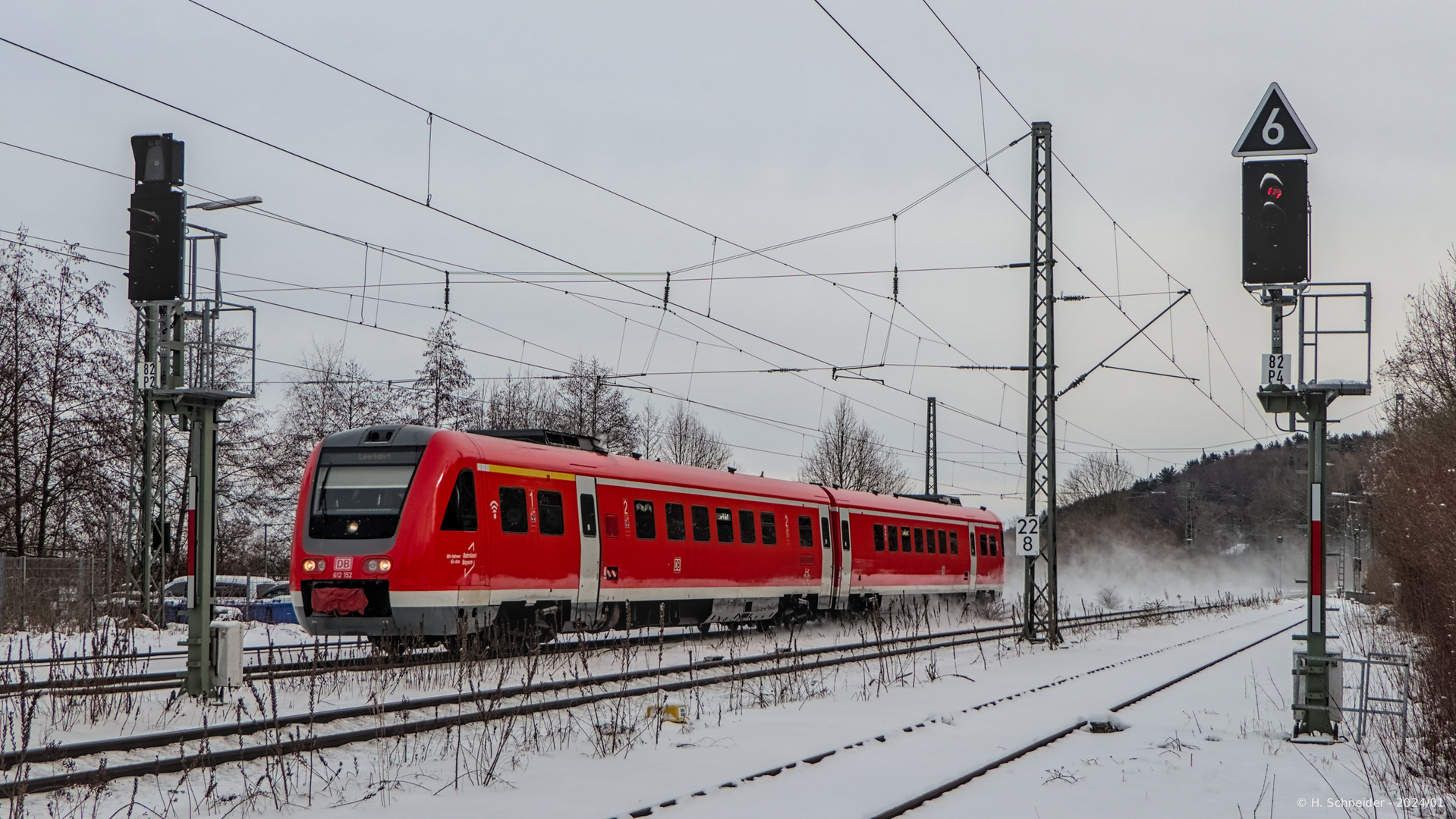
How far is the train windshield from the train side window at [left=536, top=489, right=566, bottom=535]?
7.39 feet

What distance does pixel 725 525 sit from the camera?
75.9ft

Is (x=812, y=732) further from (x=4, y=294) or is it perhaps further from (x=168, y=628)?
(x=4, y=294)

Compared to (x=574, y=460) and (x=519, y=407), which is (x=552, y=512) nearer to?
(x=574, y=460)

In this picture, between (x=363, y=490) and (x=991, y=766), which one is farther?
(x=363, y=490)

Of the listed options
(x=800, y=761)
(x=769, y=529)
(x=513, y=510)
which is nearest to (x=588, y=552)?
(x=513, y=510)

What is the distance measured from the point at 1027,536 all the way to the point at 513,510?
1092 centimetres

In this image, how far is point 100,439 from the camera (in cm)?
2994

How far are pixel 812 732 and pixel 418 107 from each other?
34.1 ft

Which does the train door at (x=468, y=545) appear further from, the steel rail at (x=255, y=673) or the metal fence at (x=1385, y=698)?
the metal fence at (x=1385, y=698)

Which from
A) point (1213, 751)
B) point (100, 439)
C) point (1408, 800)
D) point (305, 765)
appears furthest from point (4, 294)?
point (1408, 800)

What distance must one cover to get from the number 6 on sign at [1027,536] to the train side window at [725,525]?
5.37 m

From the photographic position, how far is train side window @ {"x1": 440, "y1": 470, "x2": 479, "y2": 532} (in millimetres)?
16594

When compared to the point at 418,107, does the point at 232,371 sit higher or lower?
lower

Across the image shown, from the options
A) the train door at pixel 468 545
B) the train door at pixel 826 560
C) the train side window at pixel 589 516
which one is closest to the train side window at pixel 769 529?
→ the train door at pixel 826 560
